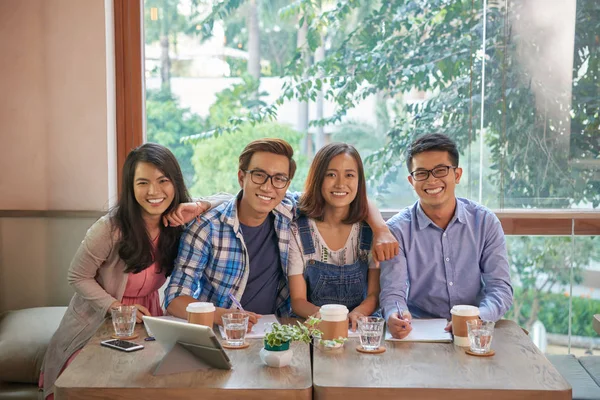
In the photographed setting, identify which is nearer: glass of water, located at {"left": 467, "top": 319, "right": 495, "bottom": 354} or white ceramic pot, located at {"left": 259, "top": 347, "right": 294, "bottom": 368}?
white ceramic pot, located at {"left": 259, "top": 347, "right": 294, "bottom": 368}

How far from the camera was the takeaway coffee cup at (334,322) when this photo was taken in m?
2.28

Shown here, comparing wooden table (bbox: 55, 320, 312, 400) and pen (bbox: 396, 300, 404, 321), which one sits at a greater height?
pen (bbox: 396, 300, 404, 321)

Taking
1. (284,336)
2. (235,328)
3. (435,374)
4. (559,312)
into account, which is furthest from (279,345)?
(559,312)

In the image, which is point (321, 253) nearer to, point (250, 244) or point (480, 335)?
point (250, 244)

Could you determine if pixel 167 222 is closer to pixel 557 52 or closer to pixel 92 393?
pixel 92 393

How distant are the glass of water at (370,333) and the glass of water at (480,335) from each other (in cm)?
27

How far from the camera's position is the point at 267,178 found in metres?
2.77

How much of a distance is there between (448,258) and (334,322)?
0.77 m

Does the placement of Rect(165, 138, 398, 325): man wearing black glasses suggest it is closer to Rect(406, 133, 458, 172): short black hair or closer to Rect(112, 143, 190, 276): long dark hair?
Rect(112, 143, 190, 276): long dark hair

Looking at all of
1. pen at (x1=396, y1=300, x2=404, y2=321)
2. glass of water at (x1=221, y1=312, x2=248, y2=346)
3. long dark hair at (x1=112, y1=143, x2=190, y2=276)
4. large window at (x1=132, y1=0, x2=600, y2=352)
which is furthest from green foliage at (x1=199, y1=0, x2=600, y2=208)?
glass of water at (x1=221, y1=312, x2=248, y2=346)

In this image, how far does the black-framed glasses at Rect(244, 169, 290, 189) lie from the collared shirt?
0.49 m

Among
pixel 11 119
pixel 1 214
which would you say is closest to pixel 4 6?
pixel 11 119

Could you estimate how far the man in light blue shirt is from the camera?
9.35ft

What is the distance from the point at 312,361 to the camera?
7.10ft
